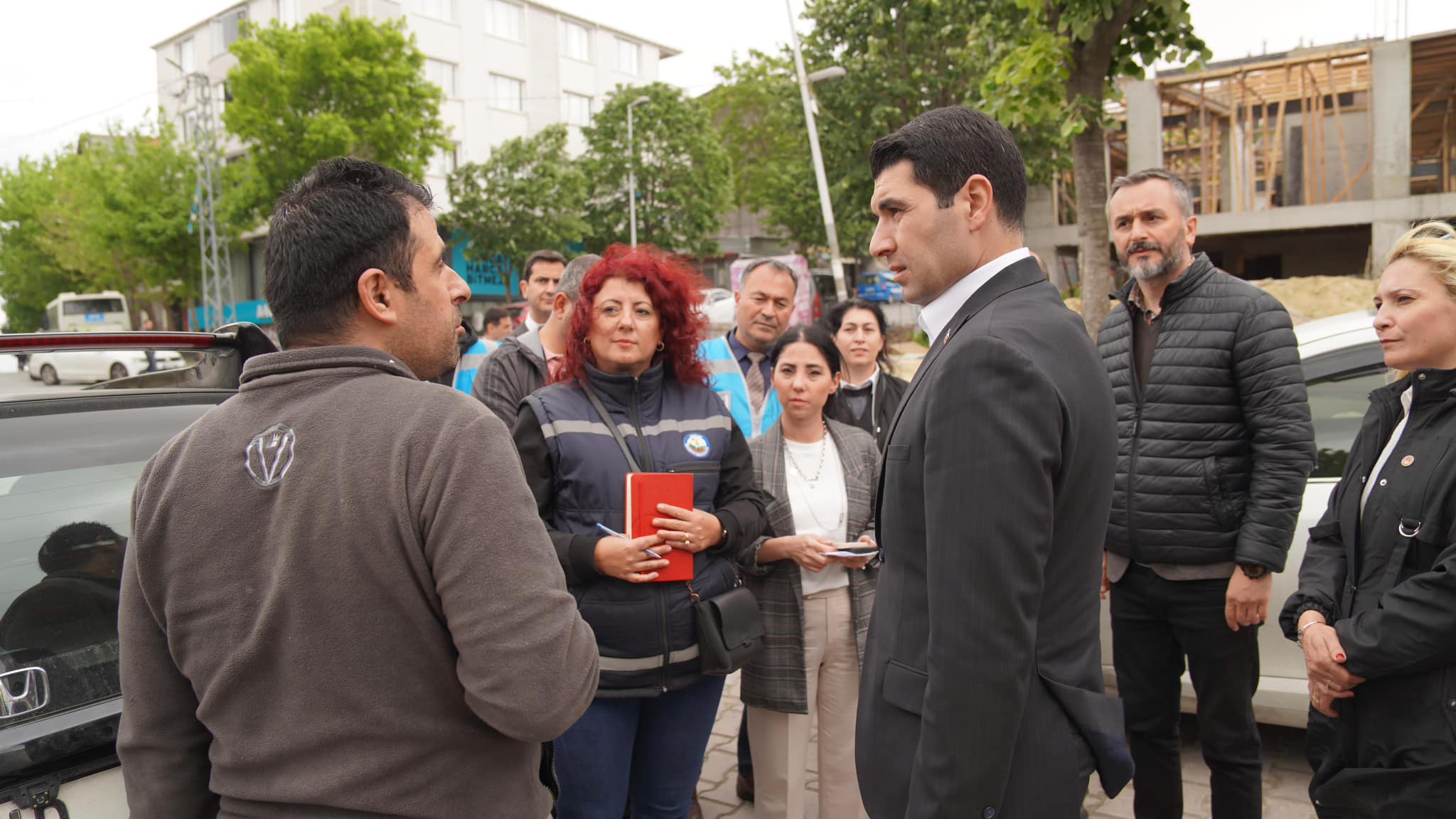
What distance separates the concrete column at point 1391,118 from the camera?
17391mm

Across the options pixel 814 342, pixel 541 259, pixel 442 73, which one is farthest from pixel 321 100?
pixel 814 342

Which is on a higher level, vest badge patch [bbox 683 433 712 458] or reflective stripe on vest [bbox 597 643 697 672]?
vest badge patch [bbox 683 433 712 458]

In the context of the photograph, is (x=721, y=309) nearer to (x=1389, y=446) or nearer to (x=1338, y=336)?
(x=1338, y=336)

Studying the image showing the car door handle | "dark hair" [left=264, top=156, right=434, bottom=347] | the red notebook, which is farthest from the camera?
the red notebook

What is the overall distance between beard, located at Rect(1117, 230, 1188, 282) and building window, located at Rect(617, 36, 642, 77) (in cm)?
4405

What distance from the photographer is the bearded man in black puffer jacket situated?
2891mm

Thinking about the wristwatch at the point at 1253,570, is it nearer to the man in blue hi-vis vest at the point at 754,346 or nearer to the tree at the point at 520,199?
the man in blue hi-vis vest at the point at 754,346

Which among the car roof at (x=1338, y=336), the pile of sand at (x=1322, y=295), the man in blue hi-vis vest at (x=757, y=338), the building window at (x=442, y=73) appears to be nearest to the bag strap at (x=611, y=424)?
the man in blue hi-vis vest at (x=757, y=338)

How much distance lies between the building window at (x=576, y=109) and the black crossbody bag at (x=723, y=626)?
132 feet

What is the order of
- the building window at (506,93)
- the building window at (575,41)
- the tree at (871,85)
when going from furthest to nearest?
the building window at (575,41) → the building window at (506,93) → the tree at (871,85)

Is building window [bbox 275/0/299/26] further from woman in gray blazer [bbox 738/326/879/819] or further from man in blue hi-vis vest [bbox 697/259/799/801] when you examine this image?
woman in gray blazer [bbox 738/326/879/819]

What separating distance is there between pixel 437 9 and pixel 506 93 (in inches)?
160

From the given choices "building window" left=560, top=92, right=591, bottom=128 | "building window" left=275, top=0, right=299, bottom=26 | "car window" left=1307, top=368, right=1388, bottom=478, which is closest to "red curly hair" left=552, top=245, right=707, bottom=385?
"car window" left=1307, top=368, right=1388, bottom=478

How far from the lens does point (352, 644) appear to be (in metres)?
1.41
